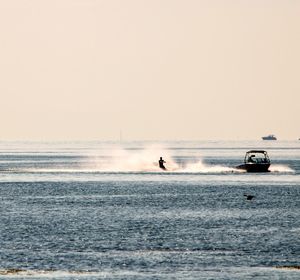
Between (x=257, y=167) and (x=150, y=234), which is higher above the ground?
(x=257, y=167)

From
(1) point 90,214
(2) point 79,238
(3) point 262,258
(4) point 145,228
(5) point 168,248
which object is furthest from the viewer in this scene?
(1) point 90,214

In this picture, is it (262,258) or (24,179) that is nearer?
(262,258)

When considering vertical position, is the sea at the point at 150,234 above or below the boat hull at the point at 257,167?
below

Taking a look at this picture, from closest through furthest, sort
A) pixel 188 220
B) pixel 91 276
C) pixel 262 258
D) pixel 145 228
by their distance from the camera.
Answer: pixel 91 276 → pixel 262 258 → pixel 145 228 → pixel 188 220

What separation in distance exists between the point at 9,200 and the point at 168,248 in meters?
62.7

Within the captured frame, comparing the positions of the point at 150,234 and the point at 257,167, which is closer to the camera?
the point at 150,234

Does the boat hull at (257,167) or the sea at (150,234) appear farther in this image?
the boat hull at (257,167)

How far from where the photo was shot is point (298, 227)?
9188 cm

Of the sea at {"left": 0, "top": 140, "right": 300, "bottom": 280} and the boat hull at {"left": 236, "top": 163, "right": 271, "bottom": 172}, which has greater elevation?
the boat hull at {"left": 236, "top": 163, "right": 271, "bottom": 172}

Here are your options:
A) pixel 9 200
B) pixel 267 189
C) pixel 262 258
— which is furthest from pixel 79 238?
pixel 267 189

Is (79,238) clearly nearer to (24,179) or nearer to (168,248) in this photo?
(168,248)

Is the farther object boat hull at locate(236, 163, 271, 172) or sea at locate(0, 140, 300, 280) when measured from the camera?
boat hull at locate(236, 163, 271, 172)

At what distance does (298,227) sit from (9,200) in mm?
52520

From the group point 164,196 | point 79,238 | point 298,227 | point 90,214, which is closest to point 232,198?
point 164,196
